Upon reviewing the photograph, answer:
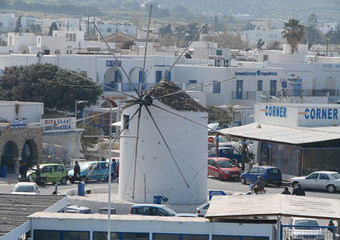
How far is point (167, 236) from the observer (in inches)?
1035

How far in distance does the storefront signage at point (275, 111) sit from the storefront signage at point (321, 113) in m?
1.34

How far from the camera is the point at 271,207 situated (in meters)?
26.2

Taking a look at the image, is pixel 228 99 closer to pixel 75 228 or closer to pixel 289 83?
pixel 289 83

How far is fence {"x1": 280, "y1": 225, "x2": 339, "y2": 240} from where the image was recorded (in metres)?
26.2

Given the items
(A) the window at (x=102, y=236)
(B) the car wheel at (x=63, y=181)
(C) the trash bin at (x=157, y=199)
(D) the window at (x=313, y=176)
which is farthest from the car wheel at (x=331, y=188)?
(A) the window at (x=102, y=236)

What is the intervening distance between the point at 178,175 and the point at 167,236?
10094mm

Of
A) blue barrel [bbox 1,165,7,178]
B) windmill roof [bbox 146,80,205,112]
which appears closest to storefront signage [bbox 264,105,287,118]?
windmill roof [bbox 146,80,205,112]

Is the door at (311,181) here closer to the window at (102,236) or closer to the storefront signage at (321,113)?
the storefront signage at (321,113)

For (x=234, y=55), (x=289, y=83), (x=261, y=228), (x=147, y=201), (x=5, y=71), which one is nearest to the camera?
(x=261, y=228)

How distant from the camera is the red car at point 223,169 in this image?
46594 mm

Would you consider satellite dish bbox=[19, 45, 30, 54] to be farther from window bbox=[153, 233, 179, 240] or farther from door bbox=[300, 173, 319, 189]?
window bbox=[153, 233, 179, 240]

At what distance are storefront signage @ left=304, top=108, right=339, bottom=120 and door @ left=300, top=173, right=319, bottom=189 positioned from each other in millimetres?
6672

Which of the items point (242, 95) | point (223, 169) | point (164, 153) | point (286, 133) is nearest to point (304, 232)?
point (164, 153)

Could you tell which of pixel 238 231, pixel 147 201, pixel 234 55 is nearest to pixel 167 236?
pixel 238 231
